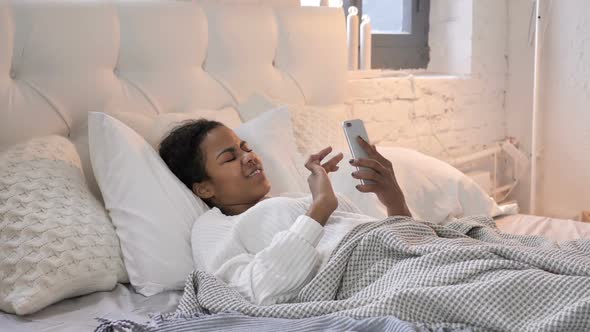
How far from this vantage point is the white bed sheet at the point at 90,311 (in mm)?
1265

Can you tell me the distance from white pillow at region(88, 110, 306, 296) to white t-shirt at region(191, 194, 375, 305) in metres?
0.05

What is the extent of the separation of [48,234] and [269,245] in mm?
439

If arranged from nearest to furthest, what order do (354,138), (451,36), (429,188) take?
(354,138)
(429,188)
(451,36)

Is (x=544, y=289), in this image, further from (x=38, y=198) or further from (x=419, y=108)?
(x=419, y=108)

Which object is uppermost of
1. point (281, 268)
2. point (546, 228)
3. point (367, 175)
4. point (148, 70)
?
point (148, 70)

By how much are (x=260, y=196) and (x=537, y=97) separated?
1.73m

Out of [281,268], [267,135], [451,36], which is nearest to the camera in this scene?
[281,268]

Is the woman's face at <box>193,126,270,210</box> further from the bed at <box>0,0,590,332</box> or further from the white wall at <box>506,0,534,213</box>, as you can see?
the white wall at <box>506,0,534,213</box>

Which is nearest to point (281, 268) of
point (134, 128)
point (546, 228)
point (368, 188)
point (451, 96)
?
point (368, 188)

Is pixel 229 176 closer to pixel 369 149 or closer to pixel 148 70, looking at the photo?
pixel 369 149

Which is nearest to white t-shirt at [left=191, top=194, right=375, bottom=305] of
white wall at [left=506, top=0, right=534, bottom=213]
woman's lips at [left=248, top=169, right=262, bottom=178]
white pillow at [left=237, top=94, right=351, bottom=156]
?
woman's lips at [left=248, top=169, right=262, bottom=178]

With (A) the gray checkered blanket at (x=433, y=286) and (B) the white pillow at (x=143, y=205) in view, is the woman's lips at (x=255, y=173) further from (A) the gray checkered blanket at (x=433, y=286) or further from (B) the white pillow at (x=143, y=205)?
(A) the gray checkered blanket at (x=433, y=286)

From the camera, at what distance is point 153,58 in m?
1.94

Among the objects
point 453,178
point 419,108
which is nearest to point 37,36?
point 453,178
